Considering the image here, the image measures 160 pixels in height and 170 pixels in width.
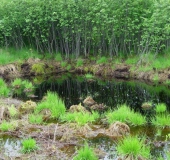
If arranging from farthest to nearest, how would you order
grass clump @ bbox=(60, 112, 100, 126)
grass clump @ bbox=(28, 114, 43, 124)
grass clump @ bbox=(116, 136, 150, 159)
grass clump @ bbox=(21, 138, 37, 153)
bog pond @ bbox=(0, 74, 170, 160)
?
grass clump @ bbox=(28, 114, 43, 124)
grass clump @ bbox=(60, 112, 100, 126)
bog pond @ bbox=(0, 74, 170, 160)
grass clump @ bbox=(21, 138, 37, 153)
grass clump @ bbox=(116, 136, 150, 159)

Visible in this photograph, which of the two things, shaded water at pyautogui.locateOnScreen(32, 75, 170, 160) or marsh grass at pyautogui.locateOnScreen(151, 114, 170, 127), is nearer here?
shaded water at pyautogui.locateOnScreen(32, 75, 170, 160)

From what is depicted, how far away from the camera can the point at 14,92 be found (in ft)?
81.4

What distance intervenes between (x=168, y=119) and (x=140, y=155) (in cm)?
485

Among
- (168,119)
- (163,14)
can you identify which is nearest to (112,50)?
(163,14)

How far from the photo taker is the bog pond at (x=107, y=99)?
→ 1247 centimetres

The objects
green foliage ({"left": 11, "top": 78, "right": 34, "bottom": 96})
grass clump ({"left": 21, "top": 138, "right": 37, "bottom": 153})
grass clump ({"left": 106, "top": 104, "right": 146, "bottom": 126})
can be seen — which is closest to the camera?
grass clump ({"left": 21, "top": 138, "right": 37, "bottom": 153})

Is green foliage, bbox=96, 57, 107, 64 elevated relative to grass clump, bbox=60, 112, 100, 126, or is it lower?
lower

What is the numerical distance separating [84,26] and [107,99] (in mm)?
15417

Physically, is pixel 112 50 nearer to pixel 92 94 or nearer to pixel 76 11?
pixel 76 11

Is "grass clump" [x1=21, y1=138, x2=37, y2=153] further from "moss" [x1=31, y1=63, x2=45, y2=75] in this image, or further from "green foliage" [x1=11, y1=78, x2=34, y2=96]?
"moss" [x1=31, y1=63, x2=45, y2=75]

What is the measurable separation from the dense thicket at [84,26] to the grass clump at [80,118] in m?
15.2

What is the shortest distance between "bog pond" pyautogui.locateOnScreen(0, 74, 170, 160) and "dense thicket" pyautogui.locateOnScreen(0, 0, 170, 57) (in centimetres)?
526

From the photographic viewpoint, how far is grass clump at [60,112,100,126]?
48.7 feet

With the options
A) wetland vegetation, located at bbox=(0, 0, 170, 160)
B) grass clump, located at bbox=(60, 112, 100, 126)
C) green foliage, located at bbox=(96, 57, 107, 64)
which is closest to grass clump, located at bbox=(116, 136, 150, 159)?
wetland vegetation, located at bbox=(0, 0, 170, 160)
